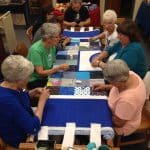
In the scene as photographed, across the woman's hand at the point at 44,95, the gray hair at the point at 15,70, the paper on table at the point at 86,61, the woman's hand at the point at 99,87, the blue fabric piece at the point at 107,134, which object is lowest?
the blue fabric piece at the point at 107,134

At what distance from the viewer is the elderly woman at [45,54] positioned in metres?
2.37

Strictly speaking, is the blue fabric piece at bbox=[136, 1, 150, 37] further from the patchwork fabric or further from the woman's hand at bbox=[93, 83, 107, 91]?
the woman's hand at bbox=[93, 83, 107, 91]

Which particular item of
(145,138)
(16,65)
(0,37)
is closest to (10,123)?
(16,65)

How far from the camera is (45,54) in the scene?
2.50 meters

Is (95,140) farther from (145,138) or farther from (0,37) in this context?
(0,37)

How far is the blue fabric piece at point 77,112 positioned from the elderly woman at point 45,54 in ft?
1.71

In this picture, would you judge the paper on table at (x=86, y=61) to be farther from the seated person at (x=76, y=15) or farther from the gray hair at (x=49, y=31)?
the seated person at (x=76, y=15)

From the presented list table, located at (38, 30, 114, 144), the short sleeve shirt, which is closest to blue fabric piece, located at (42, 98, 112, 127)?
table, located at (38, 30, 114, 144)

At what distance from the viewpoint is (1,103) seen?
151cm

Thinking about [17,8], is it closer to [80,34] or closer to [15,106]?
[80,34]

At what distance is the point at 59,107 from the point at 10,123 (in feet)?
1.36

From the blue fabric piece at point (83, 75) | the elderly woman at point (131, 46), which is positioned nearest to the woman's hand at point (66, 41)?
the blue fabric piece at point (83, 75)

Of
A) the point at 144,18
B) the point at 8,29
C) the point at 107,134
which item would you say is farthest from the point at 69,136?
the point at 144,18

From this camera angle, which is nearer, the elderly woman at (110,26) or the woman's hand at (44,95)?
the woman's hand at (44,95)
